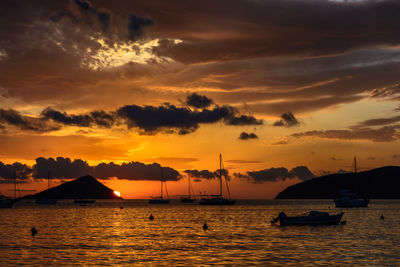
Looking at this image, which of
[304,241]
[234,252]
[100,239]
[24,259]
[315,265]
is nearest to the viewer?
[315,265]

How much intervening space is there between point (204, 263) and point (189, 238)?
2916 cm

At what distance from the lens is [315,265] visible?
48.1 meters

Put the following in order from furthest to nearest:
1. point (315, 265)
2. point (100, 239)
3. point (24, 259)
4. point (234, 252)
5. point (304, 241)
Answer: point (100, 239), point (304, 241), point (234, 252), point (24, 259), point (315, 265)

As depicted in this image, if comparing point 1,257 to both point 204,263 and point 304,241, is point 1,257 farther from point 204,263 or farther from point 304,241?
point 304,241

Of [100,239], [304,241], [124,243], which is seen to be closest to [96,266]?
[124,243]

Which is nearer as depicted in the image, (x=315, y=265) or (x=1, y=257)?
(x=315, y=265)

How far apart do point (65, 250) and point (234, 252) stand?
2303 centimetres

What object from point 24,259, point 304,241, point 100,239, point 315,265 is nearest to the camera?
point 315,265

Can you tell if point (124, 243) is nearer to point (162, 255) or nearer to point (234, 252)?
point (162, 255)

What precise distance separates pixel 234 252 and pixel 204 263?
965 cm

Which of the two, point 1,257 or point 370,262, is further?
point 1,257

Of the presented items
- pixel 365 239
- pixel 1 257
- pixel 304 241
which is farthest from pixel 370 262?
pixel 1 257

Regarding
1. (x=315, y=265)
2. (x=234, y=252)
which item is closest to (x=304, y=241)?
Answer: (x=234, y=252)

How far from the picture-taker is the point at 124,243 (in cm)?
7194
